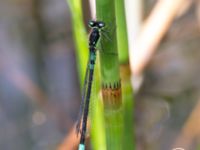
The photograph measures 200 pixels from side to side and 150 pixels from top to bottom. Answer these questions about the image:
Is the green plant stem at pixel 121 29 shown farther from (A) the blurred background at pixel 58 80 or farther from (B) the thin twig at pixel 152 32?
Answer: (A) the blurred background at pixel 58 80

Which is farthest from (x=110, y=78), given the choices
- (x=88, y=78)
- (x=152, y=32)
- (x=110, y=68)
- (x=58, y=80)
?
(x=58, y=80)

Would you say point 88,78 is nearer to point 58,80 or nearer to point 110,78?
point 110,78

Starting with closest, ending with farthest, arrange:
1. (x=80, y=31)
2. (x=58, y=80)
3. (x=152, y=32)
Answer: (x=80, y=31) < (x=152, y=32) < (x=58, y=80)

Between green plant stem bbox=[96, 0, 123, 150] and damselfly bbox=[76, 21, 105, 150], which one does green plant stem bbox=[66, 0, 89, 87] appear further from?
green plant stem bbox=[96, 0, 123, 150]

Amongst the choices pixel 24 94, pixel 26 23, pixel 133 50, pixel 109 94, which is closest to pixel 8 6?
pixel 26 23

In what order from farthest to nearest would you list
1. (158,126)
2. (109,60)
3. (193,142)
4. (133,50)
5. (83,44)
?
1. (158,126)
2. (193,142)
3. (133,50)
4. (83,44)
5. (109,60)

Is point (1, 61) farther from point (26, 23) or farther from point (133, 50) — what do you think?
point (133, 50)

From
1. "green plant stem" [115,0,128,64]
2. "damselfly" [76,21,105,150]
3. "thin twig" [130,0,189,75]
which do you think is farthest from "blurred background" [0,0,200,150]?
"green plant stem" [115,0,128,64]

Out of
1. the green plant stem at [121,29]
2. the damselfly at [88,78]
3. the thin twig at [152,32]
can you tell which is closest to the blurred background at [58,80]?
the thin twig at [152,32]
